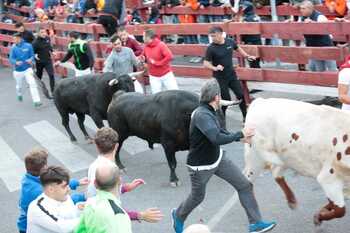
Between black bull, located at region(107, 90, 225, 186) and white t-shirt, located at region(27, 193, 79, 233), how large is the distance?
166 inches

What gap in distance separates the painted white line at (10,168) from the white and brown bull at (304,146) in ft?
13.5

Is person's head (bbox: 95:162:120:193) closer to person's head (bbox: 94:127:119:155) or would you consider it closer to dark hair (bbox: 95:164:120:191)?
dark hair (bbox: 95:164:120:191)

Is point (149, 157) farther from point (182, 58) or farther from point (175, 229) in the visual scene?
point (182, 58)

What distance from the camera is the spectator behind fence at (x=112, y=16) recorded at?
1683 centimetres

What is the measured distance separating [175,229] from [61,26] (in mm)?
13341

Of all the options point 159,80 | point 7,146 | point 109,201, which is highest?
point 109,201

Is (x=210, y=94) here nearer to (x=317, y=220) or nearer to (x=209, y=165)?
(x=209, y=165)

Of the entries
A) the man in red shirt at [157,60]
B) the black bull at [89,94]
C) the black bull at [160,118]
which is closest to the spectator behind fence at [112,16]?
the man in red shirt at [157,60]

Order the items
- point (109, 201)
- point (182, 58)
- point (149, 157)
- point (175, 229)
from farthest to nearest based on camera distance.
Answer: point (182, 58)
point (149, 157)
point (175, 229)
point (109, 201)

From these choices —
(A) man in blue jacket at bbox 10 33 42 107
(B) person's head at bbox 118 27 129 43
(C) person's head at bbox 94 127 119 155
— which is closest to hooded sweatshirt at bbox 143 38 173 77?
(B) person's head at bbox 118 27 129 43

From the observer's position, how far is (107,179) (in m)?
5.30

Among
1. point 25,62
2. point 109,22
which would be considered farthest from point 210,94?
point 25,62

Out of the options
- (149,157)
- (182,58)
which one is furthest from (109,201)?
(182,58)

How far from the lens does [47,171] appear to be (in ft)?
18.4
